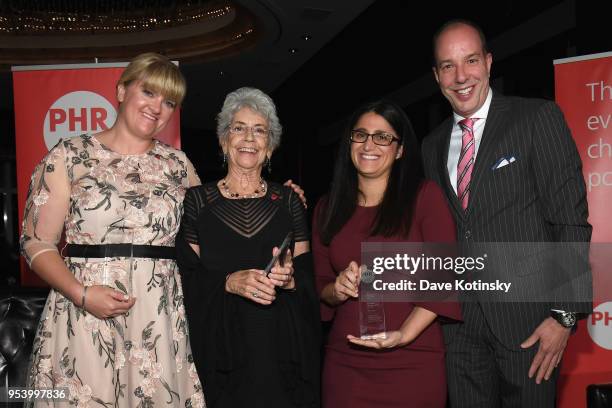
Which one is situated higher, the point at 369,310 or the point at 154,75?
the point at 154,75

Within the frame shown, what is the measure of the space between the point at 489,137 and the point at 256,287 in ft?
3.44

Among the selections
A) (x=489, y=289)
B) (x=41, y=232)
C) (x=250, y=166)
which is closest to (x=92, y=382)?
(x=41, y=232)

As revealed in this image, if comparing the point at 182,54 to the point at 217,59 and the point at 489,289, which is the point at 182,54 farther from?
the point at 489,289

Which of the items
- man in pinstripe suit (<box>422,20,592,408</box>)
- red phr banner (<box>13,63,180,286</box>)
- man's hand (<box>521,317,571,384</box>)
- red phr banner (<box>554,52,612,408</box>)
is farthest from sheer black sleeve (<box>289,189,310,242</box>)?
red phr banner (<box>554,52,612,408</box>)

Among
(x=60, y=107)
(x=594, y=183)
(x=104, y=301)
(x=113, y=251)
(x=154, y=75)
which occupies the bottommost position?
(x=104, y=301)

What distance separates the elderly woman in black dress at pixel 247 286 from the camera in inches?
75.5

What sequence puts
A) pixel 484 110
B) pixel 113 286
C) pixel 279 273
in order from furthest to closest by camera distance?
pixel 484 110
pixel 113 286
pixel 279 273

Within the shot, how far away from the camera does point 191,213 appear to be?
205 centimetres

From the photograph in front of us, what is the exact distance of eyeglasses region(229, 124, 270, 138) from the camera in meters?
2.14

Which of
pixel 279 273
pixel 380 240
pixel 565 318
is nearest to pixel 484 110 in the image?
pixel 380 240

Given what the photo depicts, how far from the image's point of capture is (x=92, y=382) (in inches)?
72.2

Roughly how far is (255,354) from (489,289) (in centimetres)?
88

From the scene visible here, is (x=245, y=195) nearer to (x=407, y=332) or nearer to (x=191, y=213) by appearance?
(x=191, y=213)

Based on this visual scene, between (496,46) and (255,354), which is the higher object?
(496,46)
